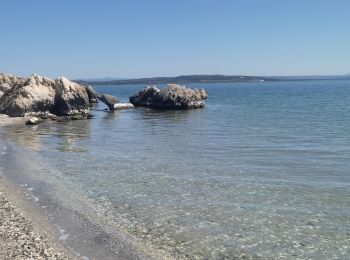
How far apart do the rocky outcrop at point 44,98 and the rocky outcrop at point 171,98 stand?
14334 millimetres

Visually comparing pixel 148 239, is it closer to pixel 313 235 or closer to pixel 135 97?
pixel 313 235

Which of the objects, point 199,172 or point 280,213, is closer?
point 280,213

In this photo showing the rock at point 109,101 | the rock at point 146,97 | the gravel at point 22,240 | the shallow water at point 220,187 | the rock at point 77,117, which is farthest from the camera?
the rock at point 146,97

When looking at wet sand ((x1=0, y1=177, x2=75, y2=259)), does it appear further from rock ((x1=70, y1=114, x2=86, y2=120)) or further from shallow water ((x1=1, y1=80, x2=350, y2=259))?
rock ((x1=70, y1=114, x2=86, y2=120))

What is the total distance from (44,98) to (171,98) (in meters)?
20.0

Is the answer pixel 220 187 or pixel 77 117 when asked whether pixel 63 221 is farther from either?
pixel 77 117

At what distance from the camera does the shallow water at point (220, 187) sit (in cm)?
1145

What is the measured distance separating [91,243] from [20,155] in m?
14.7

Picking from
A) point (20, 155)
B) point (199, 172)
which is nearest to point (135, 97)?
point (20, 155)

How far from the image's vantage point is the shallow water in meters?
11.5

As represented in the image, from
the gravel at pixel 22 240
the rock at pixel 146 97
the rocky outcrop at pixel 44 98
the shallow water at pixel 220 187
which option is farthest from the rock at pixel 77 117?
the gravel at pixel 22 240

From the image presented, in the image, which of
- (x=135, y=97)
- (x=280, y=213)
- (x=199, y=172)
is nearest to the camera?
(x=280, y=213)

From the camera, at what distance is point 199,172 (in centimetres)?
1933

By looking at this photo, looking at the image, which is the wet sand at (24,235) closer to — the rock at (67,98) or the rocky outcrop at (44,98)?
the rocky outcrop at (44,98)
